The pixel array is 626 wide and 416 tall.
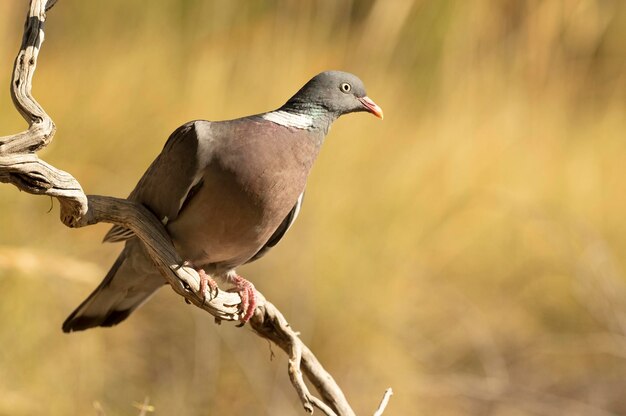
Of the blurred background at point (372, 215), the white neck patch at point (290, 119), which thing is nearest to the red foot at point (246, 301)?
the white neck patch at point (290, 119)

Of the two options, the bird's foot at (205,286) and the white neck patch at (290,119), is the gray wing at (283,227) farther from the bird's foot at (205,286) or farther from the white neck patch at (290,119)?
the bird's foot at (205,286)

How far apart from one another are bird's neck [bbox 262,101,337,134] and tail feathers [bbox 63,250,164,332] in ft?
2.02

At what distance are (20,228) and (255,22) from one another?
1765 millimetres

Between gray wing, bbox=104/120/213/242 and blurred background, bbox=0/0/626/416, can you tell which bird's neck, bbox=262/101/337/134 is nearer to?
gray wing, bbox=104/120/213/242

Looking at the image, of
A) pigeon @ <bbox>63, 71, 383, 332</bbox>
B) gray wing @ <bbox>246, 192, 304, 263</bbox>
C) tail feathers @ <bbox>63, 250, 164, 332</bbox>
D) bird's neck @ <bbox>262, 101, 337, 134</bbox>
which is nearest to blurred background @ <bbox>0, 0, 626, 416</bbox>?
tail feathers @ <bbox>63, 250, 164, 332</bbox>

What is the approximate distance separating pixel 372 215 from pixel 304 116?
96.6 inches

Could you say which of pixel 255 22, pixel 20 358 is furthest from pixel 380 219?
pixel 20 358

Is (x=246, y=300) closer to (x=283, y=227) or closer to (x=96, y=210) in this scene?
(x=283, y=227)

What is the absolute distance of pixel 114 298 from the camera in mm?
2871

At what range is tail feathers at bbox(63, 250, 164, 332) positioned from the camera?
9.20 feet

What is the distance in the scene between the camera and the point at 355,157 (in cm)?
529

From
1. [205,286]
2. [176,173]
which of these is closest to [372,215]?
[176,173]

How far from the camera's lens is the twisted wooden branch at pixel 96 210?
1.82 m

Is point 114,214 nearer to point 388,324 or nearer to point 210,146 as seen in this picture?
point 210,146
